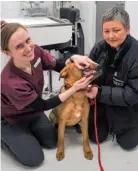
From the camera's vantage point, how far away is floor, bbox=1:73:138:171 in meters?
1.19

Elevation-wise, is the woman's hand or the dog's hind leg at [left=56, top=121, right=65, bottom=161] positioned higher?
the woman's hand

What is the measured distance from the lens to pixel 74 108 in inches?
47.9

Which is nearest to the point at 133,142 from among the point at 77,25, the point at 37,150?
the point at 37,150

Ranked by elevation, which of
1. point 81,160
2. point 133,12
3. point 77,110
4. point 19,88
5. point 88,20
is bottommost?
point 81,160

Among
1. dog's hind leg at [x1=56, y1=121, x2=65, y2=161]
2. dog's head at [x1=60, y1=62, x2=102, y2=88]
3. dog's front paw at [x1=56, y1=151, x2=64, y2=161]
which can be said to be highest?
dog's head at [x1=60, y1=62, x2=102, y2=88]

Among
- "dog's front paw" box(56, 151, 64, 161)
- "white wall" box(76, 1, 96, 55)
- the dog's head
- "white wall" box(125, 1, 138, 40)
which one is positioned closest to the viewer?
the dog's head

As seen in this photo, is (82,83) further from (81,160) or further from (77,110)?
(81,160)

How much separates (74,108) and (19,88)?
0.91 feet

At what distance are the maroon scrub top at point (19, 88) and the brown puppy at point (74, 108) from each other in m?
0.14

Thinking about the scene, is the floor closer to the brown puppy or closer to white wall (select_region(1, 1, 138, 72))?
the brown puppy

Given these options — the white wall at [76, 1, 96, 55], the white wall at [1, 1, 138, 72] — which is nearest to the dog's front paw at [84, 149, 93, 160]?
the white wall at [1, 1, 138, 72]

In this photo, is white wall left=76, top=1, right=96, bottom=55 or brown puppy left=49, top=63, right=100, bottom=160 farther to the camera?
white wall left=76, top=1, right=96, bottom=55

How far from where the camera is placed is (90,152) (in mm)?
1258

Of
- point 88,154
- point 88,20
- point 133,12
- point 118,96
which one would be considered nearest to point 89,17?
point 88,20
